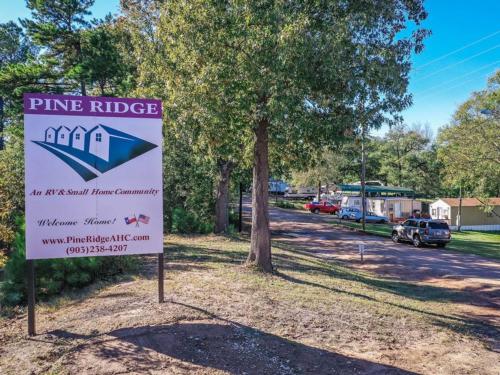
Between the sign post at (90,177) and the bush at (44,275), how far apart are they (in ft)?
7.81

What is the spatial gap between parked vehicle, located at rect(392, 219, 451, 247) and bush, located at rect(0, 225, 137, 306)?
21528 mm

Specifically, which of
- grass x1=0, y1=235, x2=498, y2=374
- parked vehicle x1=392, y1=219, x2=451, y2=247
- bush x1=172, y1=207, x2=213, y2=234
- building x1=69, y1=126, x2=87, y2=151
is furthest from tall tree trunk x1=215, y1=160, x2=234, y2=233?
building x1=69, y1=126, x2=87, y2=151

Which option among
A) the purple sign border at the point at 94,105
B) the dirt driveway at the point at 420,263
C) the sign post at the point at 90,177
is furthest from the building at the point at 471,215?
the purple sign border at the point at 94,105

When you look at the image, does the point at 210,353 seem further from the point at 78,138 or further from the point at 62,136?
the point at 62,136

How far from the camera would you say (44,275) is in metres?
8.91

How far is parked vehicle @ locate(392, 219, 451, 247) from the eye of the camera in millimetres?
25750

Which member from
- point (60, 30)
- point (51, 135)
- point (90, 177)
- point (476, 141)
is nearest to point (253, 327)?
point (90, 177)

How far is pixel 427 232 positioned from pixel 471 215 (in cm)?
2499

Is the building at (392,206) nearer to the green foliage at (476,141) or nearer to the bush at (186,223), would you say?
Answer: the green foliage at (476,141)

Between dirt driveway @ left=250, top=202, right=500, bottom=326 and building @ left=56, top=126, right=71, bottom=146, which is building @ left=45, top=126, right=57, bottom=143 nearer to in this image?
building @ left=56, top=126, right=71, bottom=146

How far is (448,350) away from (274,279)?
4.65 metres

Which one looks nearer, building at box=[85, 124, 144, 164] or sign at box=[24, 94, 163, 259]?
sign at box=[24, 94, 163, 259]

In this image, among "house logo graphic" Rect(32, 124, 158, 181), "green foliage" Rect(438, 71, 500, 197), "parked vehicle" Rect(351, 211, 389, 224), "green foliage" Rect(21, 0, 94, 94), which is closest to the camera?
"house logo graphic" Rect(32, 124, 158, 181)

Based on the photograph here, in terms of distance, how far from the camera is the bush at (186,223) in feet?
73.3
